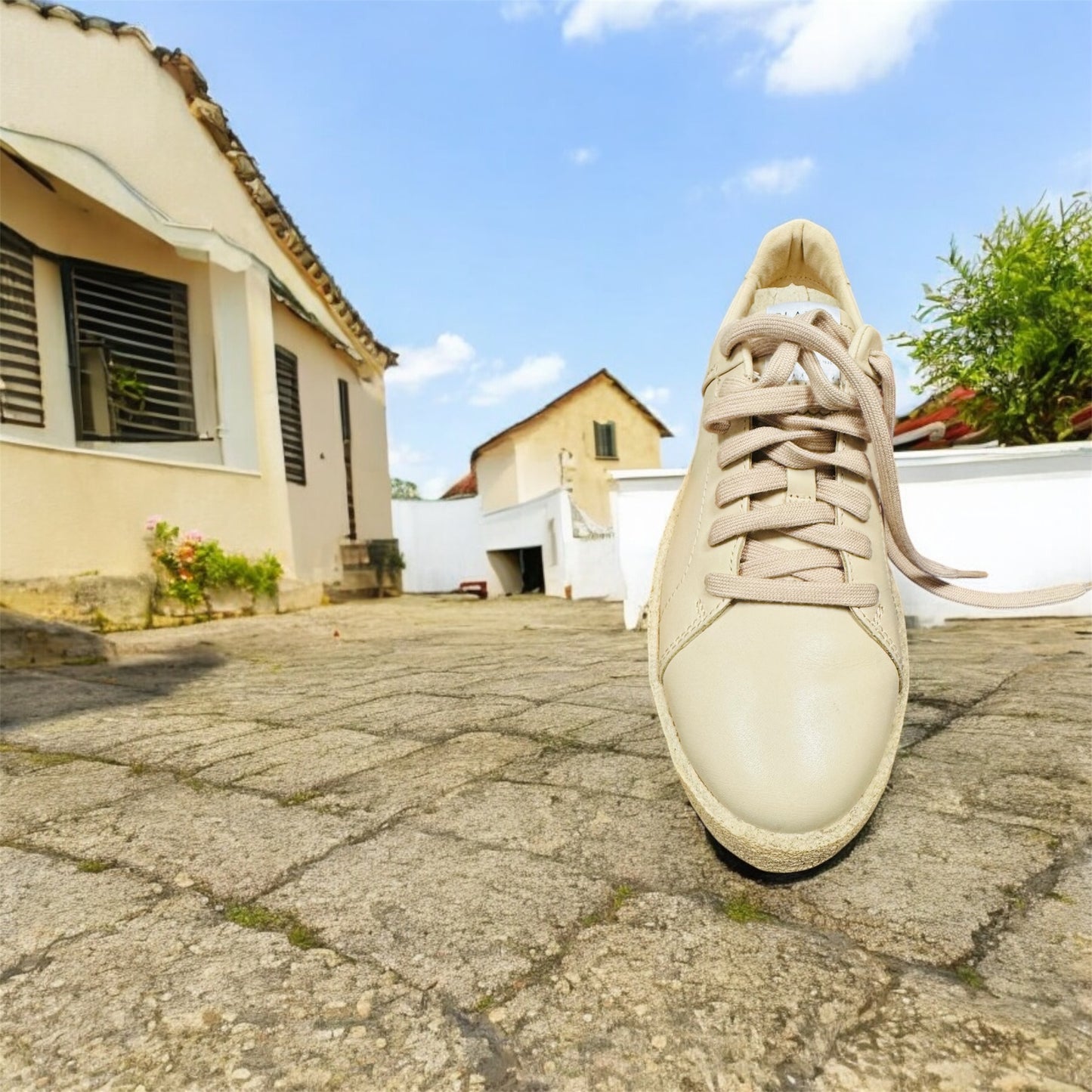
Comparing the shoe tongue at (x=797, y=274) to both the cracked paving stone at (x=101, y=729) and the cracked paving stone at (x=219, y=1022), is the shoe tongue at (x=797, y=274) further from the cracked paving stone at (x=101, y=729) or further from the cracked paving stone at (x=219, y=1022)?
the cracked paving stone at (x=101, y=729)

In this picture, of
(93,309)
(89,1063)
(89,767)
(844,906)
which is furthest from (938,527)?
(93,309)

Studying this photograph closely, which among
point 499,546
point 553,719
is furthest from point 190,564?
point 499,546

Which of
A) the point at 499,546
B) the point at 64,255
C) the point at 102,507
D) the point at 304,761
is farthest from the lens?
the point at 499,546

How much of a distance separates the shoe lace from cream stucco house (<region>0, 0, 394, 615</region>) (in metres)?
4.49

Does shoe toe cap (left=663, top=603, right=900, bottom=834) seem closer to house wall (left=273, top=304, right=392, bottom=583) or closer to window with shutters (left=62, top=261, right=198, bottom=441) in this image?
window with shutters (left=62, top=261, right=198, bottom=441)

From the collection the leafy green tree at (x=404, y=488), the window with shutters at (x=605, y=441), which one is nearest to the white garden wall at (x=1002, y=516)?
the window with shutters at (x=605, y=441)

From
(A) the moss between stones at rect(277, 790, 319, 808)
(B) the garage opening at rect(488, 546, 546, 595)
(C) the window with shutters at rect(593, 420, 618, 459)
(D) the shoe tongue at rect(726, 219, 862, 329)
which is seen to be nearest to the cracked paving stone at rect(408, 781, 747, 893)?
(A) the moss between stones at rect(277, 790, 319, 808)

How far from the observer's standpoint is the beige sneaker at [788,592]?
88 cm

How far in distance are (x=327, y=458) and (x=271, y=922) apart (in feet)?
26.4

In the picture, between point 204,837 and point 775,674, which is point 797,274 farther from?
point 204,837

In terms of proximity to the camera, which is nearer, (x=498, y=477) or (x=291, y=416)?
(x=291, y=416)

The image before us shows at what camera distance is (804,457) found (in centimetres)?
118

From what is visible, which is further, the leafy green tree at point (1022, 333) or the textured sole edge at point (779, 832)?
the leafy green tree at point (1022, 333)

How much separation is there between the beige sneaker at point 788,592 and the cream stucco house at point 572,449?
15248 mm
